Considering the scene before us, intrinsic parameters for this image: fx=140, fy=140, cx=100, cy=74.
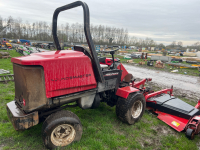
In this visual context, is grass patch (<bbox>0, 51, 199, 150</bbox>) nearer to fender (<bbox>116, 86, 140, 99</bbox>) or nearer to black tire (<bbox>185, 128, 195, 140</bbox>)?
black tire (<bbox>185, 128, 195, 140</bbox>)

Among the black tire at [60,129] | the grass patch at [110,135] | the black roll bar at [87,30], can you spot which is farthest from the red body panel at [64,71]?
the grass patch at [110,135]

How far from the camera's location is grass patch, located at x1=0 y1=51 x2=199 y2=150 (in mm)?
2799

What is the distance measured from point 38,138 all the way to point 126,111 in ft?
6.73

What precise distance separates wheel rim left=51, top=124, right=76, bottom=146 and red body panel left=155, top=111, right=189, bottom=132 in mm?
2592

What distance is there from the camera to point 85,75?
280 cm

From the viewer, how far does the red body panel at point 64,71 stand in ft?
7.68

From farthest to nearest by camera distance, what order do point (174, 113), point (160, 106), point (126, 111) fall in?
1. point (160, 106)
2. point (174, 113)
3. point (126, 111)

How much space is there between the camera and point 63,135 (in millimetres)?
2656

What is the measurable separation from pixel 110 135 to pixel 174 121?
1.86m

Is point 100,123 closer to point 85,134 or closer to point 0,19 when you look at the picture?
point 85,134

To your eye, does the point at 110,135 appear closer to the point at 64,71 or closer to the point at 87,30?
the point at 64,71

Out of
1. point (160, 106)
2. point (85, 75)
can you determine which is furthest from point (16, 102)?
point (160, 106)

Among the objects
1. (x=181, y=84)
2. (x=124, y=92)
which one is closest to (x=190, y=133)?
(x=124, y=92)

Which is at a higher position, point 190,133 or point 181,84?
point 190,133
